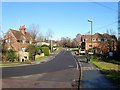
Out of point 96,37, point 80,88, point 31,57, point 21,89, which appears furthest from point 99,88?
point 96,37

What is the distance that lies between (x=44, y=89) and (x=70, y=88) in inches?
68.0

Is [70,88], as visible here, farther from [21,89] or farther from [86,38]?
[86,38]

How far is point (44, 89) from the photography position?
16.1 meters

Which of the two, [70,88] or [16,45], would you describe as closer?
[70,88]

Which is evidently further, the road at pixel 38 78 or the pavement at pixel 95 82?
the road at pixel 38 78

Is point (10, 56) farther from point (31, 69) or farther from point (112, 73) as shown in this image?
point (112, 73)

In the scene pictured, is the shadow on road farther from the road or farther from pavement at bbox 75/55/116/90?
pavement at bbox 75/55/116/90

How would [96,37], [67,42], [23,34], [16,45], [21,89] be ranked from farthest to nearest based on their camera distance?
[67,42], [96,37], [23,34], [16,45], [21,89]

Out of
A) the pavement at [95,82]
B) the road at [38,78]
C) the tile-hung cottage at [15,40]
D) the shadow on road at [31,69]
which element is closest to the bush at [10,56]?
the shadow on road at [31,69]

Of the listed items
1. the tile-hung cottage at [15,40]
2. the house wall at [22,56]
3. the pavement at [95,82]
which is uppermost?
the tile-hung cottage at [15,40]

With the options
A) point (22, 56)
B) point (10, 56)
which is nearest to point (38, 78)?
point (10, 56)

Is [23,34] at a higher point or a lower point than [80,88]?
higher

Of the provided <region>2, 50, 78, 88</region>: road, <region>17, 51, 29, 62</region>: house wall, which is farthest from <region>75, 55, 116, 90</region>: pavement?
<region>17, 51, 29, 62</region>: house wall

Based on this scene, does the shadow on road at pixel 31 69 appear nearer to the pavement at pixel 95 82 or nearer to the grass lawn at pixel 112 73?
the grass lawn at pixel 112 73
